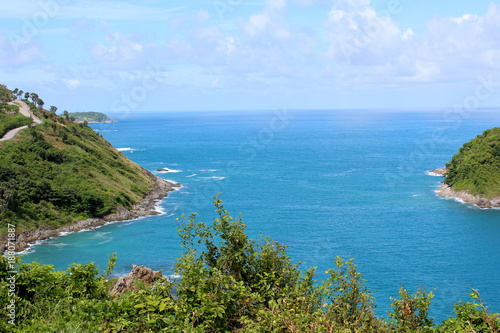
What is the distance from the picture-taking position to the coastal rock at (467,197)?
82.2 metres

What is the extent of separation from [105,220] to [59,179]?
37.6 ft

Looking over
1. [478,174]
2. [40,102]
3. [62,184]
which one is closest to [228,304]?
[62,184]

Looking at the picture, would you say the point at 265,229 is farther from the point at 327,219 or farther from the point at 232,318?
the point at 232,318

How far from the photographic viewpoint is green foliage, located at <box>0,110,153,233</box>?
216 feet

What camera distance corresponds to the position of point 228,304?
508 inches

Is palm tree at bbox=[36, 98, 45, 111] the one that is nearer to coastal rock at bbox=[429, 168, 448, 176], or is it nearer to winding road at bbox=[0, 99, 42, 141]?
winding road at bbox=[0, 99, 42, 141]

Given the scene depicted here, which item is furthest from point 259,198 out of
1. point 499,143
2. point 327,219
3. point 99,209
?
point 499,143

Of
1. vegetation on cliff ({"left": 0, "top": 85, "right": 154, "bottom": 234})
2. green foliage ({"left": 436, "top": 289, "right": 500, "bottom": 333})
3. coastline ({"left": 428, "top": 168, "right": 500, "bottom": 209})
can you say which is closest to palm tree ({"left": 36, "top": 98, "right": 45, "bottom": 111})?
vegetation on cliff ({"left": 0, "top": 85, "right": 154, "bottom": 234})

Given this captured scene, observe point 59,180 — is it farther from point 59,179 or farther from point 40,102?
point 40,102

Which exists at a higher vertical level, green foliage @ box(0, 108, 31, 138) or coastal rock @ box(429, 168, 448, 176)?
green foliage @ box(0, 108, 31, 138)

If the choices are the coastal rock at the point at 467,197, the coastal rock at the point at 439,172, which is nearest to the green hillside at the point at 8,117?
the coastal rock at the point at 467,197

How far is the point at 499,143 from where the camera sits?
297 feet

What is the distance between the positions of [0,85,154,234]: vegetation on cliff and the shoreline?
96 centimetres

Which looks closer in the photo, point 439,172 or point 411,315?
point 411,315
